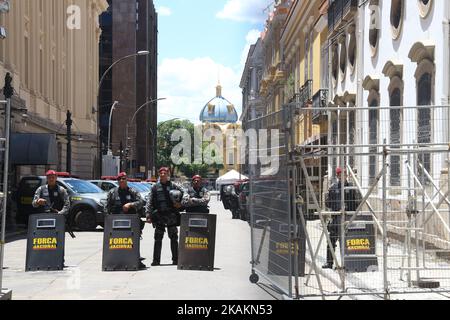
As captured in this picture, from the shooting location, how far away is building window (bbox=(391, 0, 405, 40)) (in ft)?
61.6

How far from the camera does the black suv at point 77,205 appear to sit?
23984 mm

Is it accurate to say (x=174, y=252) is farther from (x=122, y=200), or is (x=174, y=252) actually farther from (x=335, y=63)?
(x=335, y=63)

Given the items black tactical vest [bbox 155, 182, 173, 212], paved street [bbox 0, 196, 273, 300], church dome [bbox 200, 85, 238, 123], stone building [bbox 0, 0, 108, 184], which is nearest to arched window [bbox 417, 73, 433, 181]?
paved street [bbox 0, 196, 273, 300]

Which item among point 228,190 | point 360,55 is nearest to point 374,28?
point 360,55

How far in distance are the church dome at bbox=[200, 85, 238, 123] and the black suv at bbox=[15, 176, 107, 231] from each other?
482ft

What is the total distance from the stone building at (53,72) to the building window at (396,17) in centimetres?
1475

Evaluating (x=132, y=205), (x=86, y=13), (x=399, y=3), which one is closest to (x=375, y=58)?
(x=399, y=3)

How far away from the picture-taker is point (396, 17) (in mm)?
19422

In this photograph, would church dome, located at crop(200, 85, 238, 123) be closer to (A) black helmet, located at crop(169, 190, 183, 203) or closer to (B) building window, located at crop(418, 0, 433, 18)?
(B) building window, located at crop(418, 0, 433, 18)

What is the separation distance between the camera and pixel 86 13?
55500mm

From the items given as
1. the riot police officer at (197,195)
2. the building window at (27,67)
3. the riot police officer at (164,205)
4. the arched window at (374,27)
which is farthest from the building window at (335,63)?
the building window at (27,67)

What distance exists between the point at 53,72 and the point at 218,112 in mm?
126857
